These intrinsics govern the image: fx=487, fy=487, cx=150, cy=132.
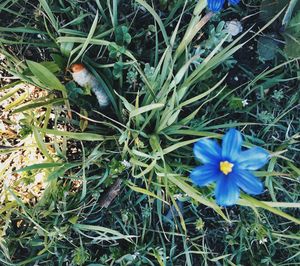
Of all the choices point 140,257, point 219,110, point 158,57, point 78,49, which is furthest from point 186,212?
point 78,49

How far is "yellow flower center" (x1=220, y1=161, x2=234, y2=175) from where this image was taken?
1.04 metres

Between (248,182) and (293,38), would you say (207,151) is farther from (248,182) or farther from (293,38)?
(293,38)

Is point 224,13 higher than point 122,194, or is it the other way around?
point 224,13

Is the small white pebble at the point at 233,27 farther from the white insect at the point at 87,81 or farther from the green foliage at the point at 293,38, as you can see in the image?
the white insect at the point at 87,81

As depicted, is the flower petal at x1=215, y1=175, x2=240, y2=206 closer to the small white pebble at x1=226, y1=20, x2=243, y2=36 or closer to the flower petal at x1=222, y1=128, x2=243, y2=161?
the flower petal at x1=222, y1=128, x2=243, y2=161

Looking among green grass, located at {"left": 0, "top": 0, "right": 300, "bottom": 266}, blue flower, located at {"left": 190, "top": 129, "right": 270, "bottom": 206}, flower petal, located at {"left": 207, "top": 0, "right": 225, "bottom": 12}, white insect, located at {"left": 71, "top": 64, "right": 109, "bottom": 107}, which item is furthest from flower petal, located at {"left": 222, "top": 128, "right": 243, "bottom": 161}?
white insect, located at {"left": 71, "top": 64, "right": 109, "bottom": 107}

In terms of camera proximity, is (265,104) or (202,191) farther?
(265,104)

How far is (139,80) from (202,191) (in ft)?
1.11

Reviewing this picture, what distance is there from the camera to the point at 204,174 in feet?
3.38

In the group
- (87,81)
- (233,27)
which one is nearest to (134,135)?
(87,81)

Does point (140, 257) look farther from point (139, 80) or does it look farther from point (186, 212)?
point (139, 80)

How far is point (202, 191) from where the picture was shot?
122 cm

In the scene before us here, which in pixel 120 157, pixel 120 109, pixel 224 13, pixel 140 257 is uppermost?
pixel 224 13

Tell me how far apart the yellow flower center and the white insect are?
38 cm
